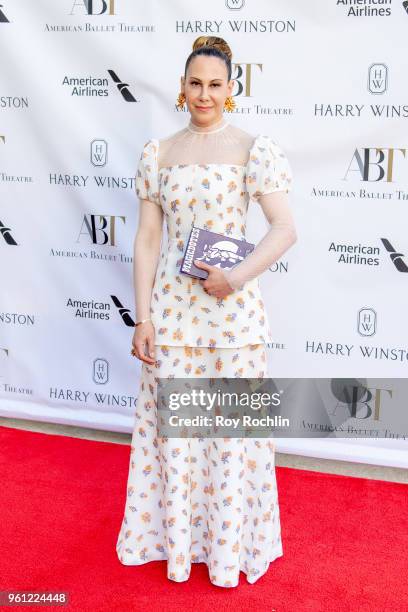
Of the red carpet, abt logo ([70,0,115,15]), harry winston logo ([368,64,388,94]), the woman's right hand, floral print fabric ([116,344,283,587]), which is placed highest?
abt logo ([70,0,115,15])

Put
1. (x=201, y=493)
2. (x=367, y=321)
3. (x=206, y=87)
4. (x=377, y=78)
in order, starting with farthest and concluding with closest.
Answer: (x=367, y=321), (x=377, y=78), (x=201, y=493), (x=206, y=87)

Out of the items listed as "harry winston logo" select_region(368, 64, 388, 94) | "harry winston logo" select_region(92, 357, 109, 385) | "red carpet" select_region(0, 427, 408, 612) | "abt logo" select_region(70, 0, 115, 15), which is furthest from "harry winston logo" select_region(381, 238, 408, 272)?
"abt logo" select_region(70, 0, 115, 15)

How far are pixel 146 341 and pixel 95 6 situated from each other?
5.91 ft

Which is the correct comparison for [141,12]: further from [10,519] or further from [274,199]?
[10,519]

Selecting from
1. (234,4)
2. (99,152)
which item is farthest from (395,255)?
(99,152)

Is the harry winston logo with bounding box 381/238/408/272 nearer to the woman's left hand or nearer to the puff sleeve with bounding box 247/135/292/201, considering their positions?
the puff sleeve with bounding box 247/135/292/201

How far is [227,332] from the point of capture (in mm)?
2309

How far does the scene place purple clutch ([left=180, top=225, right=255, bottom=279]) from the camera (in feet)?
7.30

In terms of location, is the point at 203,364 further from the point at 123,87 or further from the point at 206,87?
the point at 123,87

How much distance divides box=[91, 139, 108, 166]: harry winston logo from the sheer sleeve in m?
1.34

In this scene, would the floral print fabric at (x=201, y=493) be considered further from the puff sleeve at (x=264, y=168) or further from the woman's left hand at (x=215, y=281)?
the puff sleeve at (x=264, y=168)

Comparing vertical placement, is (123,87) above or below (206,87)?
above

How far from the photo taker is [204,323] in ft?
7.63

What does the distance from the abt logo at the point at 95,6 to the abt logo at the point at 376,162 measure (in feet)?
4.21
